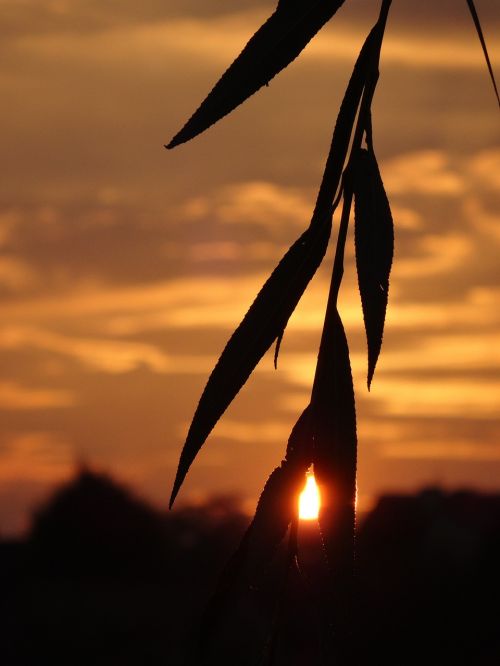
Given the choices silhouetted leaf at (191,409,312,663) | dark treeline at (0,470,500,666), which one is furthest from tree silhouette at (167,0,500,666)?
dark treeline at (0,470,500,666)

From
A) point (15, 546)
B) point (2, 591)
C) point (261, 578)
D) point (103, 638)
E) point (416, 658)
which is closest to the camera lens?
point (261, 578)

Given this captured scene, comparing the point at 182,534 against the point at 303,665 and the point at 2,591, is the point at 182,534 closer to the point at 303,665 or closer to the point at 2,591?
the point at 2,591

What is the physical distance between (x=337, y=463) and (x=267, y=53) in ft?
1.60

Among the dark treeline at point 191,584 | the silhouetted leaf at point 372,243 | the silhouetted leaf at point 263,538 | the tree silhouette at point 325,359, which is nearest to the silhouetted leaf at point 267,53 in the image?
the tree silhouette at point 325,359

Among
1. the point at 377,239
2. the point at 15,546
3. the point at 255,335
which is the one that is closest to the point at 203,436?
the point at 255,335

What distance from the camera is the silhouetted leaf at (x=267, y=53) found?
1.60 meters

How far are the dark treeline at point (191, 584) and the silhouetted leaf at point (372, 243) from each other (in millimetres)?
5548

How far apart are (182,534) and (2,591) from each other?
151cm

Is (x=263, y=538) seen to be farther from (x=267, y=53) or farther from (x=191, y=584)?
(x=191, y=584)

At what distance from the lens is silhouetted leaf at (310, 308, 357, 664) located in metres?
1.50

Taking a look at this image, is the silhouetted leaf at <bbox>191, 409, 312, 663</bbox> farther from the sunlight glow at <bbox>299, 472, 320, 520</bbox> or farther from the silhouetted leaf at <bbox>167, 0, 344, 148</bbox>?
the silhouetted leaf at <bbox>167, 0, 344, 148</bbox>

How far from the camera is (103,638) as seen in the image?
30.9 ft

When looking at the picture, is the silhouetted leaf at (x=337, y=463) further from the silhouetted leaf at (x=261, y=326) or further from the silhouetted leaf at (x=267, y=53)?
the silhouetted leaf at (x=267, y=53)

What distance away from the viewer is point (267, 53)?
1643 millimetres
